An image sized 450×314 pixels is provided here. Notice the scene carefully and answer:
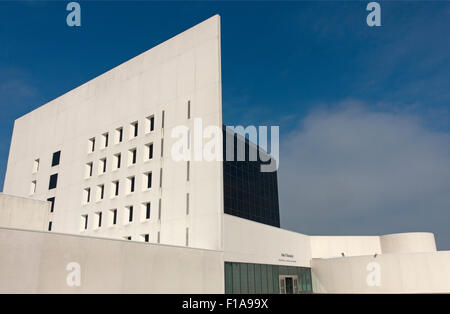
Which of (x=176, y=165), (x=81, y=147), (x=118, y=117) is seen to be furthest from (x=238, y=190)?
(x=81, y=147)

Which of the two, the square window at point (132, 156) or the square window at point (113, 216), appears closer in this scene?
the square window at point (113, 216)

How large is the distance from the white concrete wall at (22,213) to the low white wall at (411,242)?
52.3 m

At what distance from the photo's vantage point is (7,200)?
27.2 metres

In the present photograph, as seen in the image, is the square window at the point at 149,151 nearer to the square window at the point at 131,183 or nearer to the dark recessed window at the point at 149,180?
the dark recessed window at the point at 149,180

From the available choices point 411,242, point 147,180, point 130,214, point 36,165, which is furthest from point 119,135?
point 411,242

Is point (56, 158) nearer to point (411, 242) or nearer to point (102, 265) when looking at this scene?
point (102, 265)

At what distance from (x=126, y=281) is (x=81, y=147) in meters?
28.1

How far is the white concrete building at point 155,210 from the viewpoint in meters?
23.7

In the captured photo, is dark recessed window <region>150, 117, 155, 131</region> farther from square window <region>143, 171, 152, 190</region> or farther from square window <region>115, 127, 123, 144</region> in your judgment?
square window <region>143, 171, 152, 190</region>

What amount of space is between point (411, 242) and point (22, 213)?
178 feet

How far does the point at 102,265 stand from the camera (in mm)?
23391

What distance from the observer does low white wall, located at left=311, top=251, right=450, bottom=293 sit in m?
41.8

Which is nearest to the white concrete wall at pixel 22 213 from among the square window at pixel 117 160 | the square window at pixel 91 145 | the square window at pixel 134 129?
the square window at pixel 117 160
